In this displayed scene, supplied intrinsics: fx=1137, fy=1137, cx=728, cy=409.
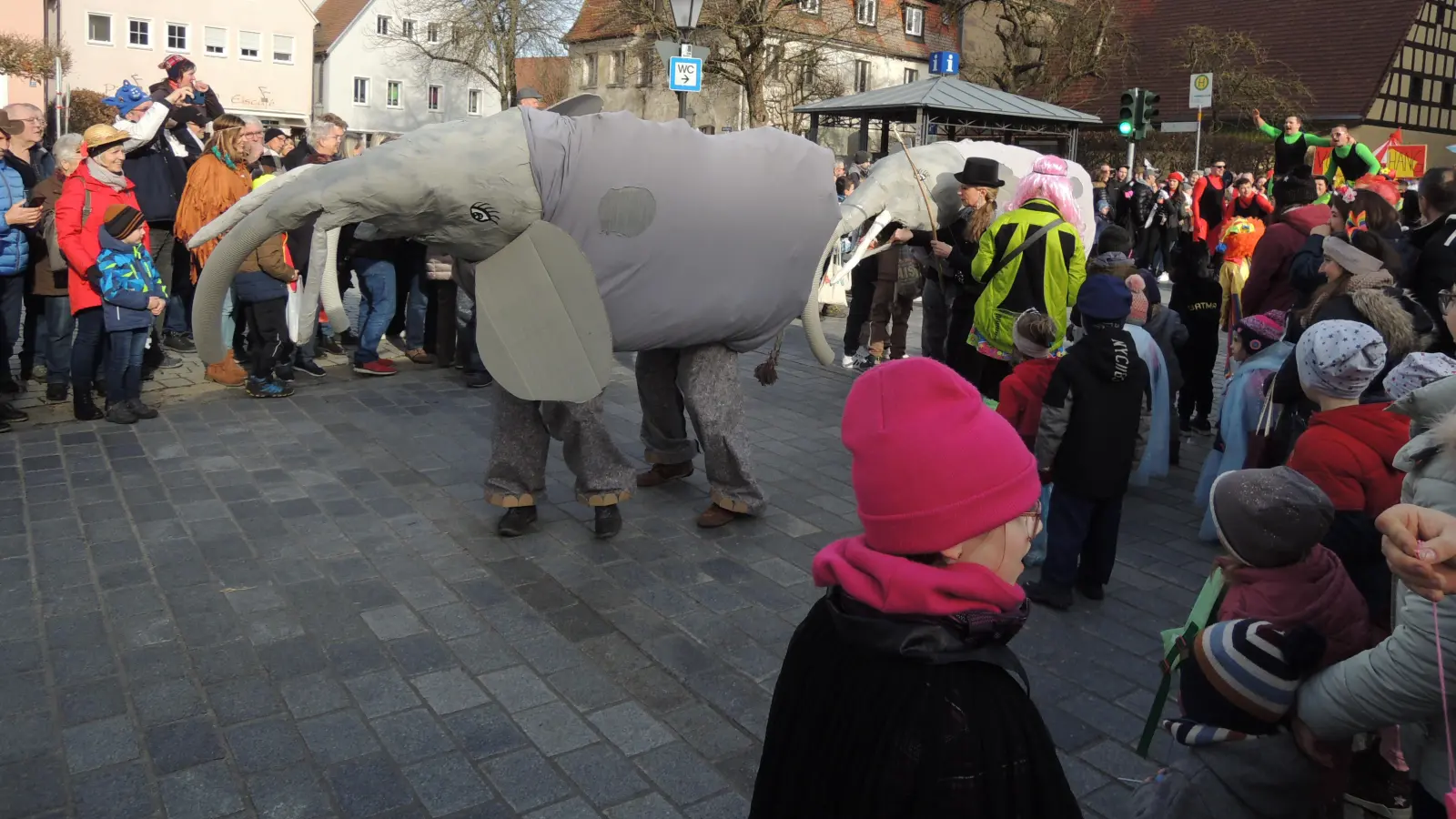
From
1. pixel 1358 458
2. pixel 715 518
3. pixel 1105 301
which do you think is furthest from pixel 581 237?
pixel 1358 458

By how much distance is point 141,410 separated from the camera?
22.5 ft

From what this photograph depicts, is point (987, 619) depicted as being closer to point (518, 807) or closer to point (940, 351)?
point (518, 807)

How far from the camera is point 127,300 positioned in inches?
262

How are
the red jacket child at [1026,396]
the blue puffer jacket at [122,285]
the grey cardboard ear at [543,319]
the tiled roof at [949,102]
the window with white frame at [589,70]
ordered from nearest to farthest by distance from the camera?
the grey cardboard ear at [543,319] < the red jacket child at [1026,396] < the blue puffer jacket at [122,285] < the tiled roof at [949,102] < the window with white frame at [589,70]

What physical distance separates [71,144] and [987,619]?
6963 millimetres

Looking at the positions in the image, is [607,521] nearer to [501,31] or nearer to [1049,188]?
[1049,188]

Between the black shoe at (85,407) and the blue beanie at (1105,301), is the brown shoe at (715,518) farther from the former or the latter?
the black shoe at (85,407)

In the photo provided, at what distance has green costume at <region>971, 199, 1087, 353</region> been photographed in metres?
5.75

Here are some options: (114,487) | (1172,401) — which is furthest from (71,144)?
(1172,401)

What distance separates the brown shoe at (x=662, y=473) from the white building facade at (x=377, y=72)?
47637 millimetres

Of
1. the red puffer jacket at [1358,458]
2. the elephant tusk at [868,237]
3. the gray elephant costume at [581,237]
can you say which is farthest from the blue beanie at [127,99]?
the red puffer jacket at [1358,458]

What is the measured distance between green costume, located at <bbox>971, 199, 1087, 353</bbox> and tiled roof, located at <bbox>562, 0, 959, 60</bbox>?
102ft

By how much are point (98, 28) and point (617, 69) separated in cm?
1968

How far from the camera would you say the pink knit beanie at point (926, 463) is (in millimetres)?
1664
